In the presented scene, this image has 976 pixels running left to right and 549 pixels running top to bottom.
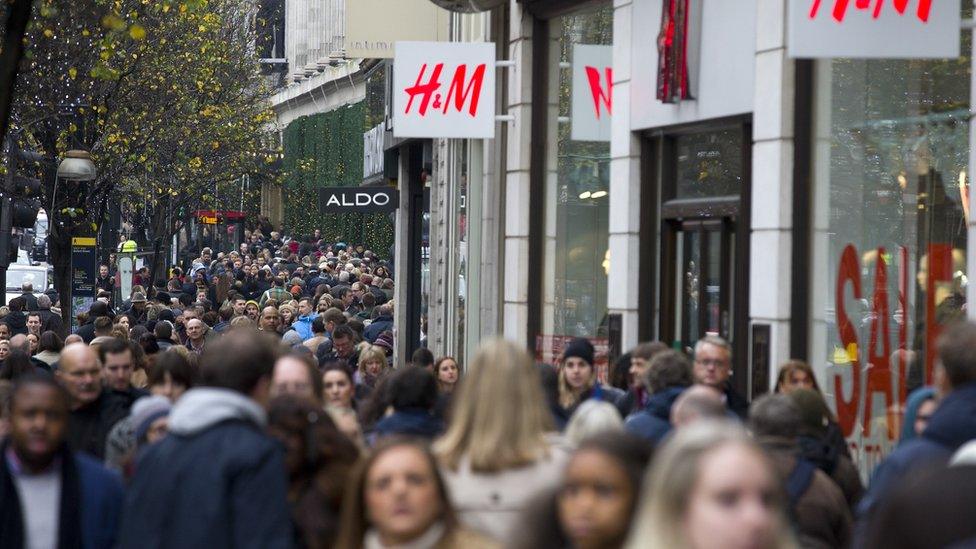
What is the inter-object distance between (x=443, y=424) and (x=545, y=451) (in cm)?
199

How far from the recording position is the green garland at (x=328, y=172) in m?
58.7

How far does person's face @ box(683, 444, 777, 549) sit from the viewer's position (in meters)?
3.79

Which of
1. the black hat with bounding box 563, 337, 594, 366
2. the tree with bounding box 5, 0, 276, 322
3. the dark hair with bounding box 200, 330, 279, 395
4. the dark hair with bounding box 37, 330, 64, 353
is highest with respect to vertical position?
the tree with bounding box 5, 0, 276, 322

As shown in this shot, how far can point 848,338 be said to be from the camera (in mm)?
12273

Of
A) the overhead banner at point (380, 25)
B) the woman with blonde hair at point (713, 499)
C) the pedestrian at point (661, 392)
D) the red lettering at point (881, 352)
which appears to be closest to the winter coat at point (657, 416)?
the pedestrian at point (661, 392)

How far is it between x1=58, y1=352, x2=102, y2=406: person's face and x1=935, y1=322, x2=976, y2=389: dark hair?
4627 millimetres

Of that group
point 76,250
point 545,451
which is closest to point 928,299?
point 545,451

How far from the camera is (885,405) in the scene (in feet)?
38.5

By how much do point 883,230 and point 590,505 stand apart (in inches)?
304

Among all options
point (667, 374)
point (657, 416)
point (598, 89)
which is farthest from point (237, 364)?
point (598, 89)

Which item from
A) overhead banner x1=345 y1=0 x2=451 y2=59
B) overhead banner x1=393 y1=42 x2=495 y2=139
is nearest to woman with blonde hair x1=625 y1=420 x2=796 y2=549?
overhead banner x1=393 y1=42 x2=495 y2=139

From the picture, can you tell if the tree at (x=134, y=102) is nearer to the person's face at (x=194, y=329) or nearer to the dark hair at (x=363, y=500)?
the person's face at (x=194, y=329)

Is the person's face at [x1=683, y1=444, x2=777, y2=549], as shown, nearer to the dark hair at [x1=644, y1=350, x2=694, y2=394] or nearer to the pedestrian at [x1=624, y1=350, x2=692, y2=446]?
the pedestrian at [x1=624, y1=350, x2=692, y2=446]

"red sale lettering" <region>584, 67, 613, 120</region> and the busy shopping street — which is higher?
"red sale lettering" <region>584, 67, 613, 120</region>
